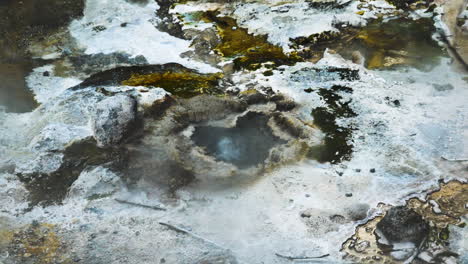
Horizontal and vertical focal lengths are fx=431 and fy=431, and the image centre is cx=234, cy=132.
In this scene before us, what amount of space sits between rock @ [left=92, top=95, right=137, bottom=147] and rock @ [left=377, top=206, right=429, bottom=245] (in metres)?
4.96

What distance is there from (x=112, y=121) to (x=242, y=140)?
8.19ft

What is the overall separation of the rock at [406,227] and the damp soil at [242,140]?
2419 mm

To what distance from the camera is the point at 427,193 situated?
22.7ft

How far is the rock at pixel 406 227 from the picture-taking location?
6.19 meters

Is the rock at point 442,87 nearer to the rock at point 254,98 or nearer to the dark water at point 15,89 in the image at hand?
the rock at point 254,98

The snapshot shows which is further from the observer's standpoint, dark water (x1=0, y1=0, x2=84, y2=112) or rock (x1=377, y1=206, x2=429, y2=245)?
dark water (x1=0, y1=0, x2=84, y2=112)

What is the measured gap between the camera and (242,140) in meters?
8.08

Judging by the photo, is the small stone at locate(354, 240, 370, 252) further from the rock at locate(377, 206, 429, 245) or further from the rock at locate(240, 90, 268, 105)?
the rock at locate(240, 90, 268, 105)

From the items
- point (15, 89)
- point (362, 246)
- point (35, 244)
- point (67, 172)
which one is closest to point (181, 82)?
point (67, 172)

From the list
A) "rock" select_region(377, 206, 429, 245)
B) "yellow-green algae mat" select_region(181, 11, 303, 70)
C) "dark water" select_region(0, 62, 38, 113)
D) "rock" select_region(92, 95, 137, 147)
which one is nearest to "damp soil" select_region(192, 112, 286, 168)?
"rock" select_region(92, 95, 137, 147)

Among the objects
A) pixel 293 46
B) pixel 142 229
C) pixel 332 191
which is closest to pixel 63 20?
pixel 293 46

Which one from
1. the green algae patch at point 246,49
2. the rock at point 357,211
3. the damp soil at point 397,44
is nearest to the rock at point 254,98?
the green algae patch at point 246,49

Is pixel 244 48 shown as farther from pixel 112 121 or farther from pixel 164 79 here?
pixel 112 121

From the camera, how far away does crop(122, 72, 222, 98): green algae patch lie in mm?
9305
